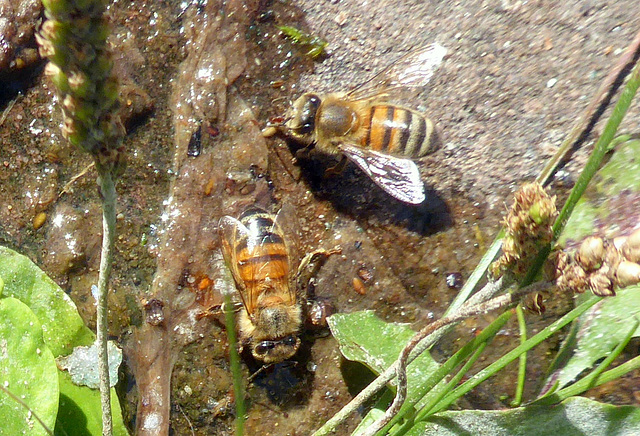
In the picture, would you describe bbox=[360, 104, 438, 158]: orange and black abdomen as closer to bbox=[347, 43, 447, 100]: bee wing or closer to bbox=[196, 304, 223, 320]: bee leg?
bbox=[347, 43, 447, 100]: bee wing

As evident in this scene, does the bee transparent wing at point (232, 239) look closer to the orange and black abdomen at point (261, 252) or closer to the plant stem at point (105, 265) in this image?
the orange and black abdomen at point (261, 252)

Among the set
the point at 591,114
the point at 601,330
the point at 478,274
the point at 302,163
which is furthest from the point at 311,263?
the point at 591,114

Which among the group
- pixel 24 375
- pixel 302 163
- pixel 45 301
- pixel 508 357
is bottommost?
pixel 508 357

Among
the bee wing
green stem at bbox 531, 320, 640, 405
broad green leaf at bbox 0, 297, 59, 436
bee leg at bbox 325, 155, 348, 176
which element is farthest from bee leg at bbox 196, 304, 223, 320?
green stem at bbox 531, 320, 640, 405

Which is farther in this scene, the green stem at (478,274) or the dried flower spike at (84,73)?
the green stem at (478,274)

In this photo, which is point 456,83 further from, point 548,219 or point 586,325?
point 548,219

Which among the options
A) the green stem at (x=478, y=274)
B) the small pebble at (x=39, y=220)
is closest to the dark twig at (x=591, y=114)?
the green stem at (x=478, y=274)

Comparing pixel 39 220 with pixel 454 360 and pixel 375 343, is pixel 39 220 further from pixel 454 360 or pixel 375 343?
pixel 454 360
